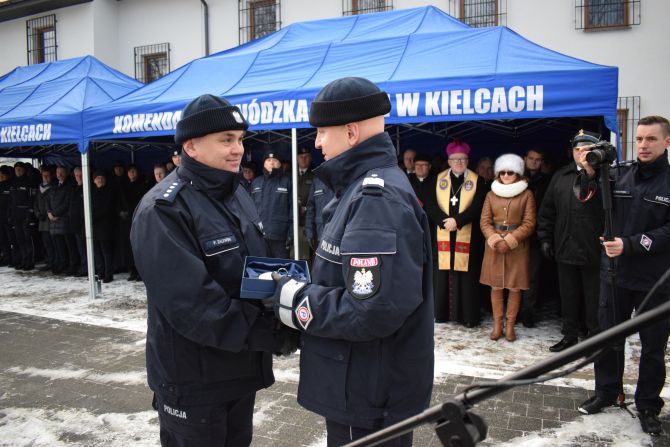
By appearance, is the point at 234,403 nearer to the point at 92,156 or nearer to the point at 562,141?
the point at 562,141

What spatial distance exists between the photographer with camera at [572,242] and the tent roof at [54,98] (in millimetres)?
6369

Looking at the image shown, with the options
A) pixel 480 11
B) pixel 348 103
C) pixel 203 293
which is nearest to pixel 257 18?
pixel 480 11

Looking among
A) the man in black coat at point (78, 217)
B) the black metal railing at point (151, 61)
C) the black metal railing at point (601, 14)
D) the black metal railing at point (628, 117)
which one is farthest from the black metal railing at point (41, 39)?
the black metal railing at point (628, 117)

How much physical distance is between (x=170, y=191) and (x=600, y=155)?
8.57 feet

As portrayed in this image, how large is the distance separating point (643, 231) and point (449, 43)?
370 centimetres

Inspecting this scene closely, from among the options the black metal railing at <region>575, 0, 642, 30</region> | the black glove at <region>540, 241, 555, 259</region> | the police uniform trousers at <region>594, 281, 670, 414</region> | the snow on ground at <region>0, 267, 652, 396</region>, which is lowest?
the snow on ground at <region>0, 267, 652, 396</region>

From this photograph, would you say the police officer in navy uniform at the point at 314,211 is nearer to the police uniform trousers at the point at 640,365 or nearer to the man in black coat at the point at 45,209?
the police uniform trousers at the point at 640,365

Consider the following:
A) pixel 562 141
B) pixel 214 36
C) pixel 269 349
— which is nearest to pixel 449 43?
pixel 562 141

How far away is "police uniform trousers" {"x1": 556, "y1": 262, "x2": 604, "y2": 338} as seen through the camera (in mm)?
5074

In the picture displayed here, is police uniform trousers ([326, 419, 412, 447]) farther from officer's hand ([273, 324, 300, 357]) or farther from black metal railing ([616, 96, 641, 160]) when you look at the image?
black metal railing ([616, 96, 641, 160])

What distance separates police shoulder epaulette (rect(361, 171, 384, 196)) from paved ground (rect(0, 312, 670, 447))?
1.82 meters

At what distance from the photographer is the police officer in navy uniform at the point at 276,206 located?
7.74 metres

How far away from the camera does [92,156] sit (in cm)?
1240

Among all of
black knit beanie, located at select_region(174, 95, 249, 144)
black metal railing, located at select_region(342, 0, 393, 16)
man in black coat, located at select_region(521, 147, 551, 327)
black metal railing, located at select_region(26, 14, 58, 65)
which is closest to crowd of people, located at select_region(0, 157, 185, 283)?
man in black coat, located at select_region(521, 147, 551, 327)
